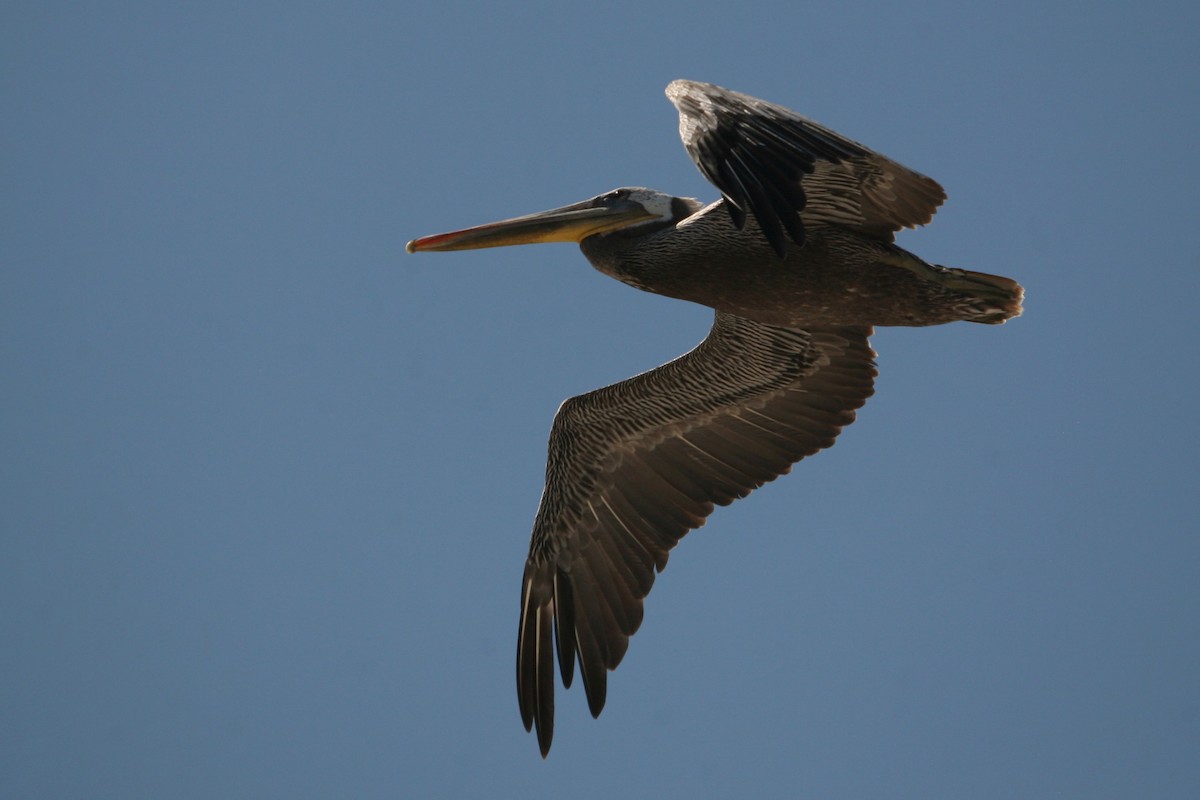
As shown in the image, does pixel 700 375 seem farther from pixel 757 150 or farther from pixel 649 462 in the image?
pixel 757 150

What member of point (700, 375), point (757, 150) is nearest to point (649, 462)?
point (700, 375)

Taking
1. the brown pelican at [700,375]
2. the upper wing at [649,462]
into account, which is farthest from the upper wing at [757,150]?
the upper wing at [649,462]

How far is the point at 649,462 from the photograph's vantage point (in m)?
11.5

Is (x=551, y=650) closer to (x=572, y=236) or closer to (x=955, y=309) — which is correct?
(x=572, y=236)

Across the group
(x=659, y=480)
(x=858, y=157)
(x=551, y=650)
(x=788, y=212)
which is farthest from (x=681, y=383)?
(x=788, y=212)

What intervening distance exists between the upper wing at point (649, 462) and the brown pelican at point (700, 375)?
0.04ft

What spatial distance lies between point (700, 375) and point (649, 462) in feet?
2.54

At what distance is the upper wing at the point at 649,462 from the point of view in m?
11.0

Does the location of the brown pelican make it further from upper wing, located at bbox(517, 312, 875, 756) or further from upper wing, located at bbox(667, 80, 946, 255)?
upper wing, located at bbox(667, 80, 946, 255)

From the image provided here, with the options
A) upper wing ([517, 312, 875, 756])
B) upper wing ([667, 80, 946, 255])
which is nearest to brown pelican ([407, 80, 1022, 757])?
upper wing ([517, 312, 875, 756])

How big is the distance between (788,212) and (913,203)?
81.0 inches

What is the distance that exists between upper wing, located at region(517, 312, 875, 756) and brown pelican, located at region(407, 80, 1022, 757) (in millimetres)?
11

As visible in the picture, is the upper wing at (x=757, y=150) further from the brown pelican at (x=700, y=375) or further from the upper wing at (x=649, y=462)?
Result: the upper wing at (x=649, y=462)

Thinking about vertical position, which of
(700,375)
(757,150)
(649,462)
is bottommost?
(649,462)
